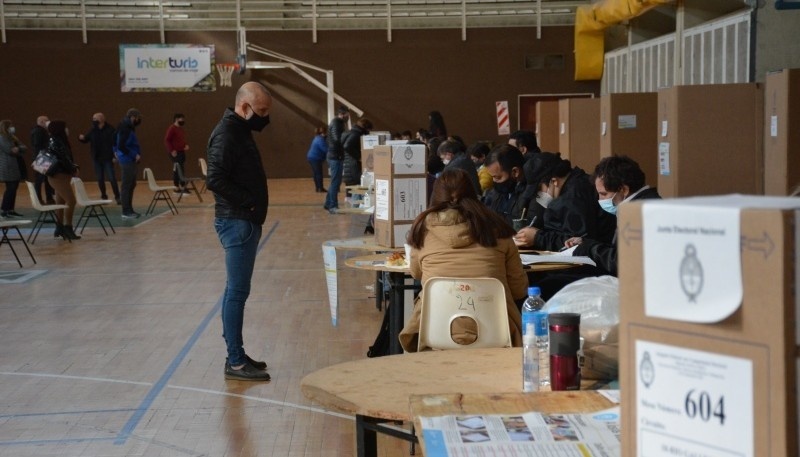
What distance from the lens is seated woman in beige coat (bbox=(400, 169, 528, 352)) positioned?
4034mm

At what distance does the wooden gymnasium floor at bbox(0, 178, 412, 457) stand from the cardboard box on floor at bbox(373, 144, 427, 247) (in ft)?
2.56

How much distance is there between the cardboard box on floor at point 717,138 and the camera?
8.09 metres

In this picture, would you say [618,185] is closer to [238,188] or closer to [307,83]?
[238,188]

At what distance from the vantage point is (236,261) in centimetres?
527

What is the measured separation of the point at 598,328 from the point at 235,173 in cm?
318

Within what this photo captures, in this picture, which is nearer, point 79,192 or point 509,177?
point 509,177

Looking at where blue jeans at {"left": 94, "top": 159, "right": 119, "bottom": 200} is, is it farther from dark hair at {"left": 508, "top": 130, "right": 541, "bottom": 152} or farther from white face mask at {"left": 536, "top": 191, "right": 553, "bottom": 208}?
white face mask at {"left": 536, "top": 191, "right": 553, "bottom": 208}

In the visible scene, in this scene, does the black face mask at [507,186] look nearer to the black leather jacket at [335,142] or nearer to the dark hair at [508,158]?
the dark hair at [508,158]

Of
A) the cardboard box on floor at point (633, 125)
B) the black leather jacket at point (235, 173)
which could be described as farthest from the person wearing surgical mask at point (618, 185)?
the cardboard box on floor at point (633, 125)

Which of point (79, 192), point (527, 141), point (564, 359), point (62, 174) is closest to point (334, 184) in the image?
point (79, 192)

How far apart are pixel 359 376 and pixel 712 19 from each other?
44.3 ft

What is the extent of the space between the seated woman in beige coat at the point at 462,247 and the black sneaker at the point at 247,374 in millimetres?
1480

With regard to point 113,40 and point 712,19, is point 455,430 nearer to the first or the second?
point 712,19

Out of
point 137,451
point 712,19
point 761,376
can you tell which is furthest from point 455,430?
point 712,19
